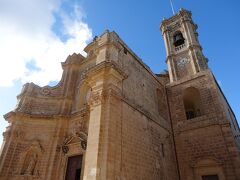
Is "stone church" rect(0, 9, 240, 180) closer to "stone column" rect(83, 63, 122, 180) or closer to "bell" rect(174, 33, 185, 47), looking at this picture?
"stone column" rect(83, 63, 122, 180)

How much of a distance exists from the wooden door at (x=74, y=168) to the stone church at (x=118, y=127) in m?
0.05

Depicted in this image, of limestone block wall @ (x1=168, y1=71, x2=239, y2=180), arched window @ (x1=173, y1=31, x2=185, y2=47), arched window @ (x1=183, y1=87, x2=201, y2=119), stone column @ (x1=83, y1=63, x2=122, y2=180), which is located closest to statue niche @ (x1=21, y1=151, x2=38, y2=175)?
stone column @ (x1=83, y1=63, x2=122, y2=180)

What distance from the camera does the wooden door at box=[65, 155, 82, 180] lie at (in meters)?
9.19

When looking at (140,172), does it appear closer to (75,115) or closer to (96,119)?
(96,119)

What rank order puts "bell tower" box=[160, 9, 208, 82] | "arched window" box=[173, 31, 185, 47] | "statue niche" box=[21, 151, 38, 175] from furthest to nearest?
"arched window" box=[173, 31, 185, 47] → "bell tower" box=[160, 9, 208, 82] → "statue niche" box=[21, 151, 38, 175]

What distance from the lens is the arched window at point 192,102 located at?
13147mm

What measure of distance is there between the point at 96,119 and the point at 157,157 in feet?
13.5

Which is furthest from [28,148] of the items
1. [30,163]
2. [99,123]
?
[99,123]

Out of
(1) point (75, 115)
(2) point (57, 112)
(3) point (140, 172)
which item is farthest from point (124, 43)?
(3) point (140, 172)

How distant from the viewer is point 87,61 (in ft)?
44.4

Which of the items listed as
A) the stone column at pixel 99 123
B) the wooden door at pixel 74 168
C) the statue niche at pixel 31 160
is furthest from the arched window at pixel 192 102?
the statue niche at pixel 31 160

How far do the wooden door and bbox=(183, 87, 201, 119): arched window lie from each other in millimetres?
8288

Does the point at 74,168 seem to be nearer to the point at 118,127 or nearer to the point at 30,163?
the point at 30,163

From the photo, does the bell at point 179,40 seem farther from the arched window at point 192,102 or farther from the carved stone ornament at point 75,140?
the carved stone ornament at point 75,140
